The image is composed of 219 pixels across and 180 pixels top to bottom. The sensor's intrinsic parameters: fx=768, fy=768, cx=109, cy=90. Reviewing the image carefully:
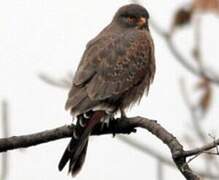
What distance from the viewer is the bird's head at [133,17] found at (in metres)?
5.84

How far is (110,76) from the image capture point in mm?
5062

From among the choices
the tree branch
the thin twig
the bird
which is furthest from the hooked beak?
the thin twig

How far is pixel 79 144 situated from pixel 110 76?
38.1 inches

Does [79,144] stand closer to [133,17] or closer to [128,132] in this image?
[128,132]

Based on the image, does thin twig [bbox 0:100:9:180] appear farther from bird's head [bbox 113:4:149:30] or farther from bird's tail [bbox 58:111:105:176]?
bird's head [bbox 113:4:149:30]

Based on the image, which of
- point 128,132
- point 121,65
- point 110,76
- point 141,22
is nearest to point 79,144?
point 128,132

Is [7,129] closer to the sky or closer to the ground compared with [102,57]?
closer to the ground

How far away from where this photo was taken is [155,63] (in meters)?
5.49

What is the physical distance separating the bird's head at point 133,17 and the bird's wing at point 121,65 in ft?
0.92

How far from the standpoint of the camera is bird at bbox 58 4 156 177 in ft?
14.2

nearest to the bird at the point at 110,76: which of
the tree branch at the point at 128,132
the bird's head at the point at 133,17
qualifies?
the bird's head at the point at 133,17

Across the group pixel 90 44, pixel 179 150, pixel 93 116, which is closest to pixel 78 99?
pixel 93 116

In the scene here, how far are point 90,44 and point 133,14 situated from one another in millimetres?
A: 708

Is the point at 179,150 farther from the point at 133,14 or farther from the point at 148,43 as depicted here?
the point at 133,14
